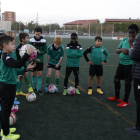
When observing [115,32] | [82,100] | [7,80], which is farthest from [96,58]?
[115,32]

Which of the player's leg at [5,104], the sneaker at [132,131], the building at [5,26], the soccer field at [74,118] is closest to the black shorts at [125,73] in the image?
the soccer field at [74,118]

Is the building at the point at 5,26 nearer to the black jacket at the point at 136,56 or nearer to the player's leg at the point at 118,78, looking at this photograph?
the player's leg at the point at 118,78

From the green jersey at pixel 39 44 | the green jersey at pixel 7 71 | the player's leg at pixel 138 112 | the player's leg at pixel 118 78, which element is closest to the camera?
the green jersey at pixel 7 71

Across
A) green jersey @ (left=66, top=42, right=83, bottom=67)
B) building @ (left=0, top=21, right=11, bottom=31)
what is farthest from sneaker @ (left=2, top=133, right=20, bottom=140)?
building @ (left=0, top=21, right=11, bottom=31)

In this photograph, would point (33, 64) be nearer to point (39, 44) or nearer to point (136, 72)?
point (136, 72)

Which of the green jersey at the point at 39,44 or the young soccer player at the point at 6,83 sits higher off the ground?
the green jersey at the point at 39,44

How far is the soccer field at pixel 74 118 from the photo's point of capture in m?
3.29

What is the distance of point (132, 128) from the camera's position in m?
3.45

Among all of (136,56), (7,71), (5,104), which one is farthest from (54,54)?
(136,56)

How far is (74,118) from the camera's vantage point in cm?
398

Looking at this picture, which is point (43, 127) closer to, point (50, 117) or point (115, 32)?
point (50, 117)

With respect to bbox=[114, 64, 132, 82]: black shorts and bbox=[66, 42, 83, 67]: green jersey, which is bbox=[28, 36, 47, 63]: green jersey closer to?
bbox=[66, 42, 83, 67]: green jersey

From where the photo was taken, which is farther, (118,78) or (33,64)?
(118,78)

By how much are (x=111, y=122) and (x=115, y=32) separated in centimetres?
4476
